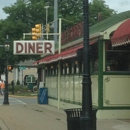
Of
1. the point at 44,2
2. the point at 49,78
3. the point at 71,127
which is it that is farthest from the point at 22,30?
the point at 71,127

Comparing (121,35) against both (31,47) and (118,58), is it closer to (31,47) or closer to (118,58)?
(118,58)

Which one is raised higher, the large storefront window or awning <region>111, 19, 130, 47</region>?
awning <region>111, 19, 130, 47</region>

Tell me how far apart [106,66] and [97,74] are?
1.62 ft

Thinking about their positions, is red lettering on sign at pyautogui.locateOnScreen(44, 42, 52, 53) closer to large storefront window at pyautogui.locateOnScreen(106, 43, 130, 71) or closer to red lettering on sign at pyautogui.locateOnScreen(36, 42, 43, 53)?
red lettering on sign at pyautogui.locateOnScreen(36, 42, 43, 53)

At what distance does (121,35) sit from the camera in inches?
587

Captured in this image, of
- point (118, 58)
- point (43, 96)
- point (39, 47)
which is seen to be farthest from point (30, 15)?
point (118, 58)

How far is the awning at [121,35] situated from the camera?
14.5 meters

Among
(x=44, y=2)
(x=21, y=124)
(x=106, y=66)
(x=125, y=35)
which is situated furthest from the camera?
(x=44, y=2)

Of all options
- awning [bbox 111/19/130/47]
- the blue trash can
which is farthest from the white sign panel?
awning [bbox 111/19/130/47]

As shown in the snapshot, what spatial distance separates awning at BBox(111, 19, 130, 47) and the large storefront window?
1553 millimetres

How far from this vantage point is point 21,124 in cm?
1611

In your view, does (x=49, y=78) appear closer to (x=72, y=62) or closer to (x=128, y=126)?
(x=72, y=62)

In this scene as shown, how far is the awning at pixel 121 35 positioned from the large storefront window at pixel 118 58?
155cm

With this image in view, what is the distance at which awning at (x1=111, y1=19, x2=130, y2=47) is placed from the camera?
14.5 metres
